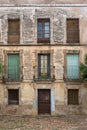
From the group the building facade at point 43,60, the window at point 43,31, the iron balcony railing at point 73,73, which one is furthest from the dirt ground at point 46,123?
the window at point 43,31

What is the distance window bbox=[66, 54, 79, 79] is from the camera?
28609 millimetres

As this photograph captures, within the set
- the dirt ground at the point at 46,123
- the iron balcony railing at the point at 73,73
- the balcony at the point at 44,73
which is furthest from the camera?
the iron balcony railing at the point at 73,73

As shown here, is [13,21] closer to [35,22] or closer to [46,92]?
[35,22]

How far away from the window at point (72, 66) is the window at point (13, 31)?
4.44 m

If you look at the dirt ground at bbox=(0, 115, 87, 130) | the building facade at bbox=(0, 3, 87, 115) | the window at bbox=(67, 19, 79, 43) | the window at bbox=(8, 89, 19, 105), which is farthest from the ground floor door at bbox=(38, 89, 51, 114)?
the window at bbox=(67, 19, 79, 43)

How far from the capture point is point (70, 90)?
28781mm

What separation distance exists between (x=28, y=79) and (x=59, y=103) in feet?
10.2

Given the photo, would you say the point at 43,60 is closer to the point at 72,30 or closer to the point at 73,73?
the point at 73,73

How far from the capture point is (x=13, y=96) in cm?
2892

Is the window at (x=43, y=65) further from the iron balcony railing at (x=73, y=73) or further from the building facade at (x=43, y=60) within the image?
the iron balcony railing at (x=73, y=73)

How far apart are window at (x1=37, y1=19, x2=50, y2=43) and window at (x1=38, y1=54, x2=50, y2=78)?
129 cm

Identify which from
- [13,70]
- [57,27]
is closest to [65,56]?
[57,27]

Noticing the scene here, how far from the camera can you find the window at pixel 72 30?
28.8 metres

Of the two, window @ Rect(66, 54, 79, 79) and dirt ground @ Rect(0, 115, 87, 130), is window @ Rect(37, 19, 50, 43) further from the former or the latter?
dirt ground @ Rect(0, 115, 87, 130)
